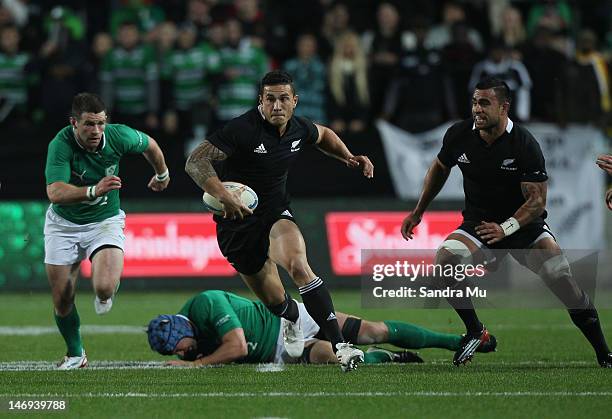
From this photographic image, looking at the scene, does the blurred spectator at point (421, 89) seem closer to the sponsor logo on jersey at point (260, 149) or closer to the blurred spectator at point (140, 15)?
the blurred spectator at point (140, 15)

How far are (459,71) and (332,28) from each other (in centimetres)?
201

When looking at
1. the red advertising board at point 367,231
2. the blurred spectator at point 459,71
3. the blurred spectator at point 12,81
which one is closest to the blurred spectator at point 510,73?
the blurred spectator at point 459,71

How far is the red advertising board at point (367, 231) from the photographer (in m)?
15.7

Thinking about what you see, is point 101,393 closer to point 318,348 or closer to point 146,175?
point 318,348

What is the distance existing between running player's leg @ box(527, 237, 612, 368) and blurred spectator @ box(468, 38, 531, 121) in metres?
7.22

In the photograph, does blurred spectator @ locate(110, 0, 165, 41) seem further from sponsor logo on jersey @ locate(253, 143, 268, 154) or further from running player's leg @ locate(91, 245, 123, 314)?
sponsor logo on jersey @ locate(253, 143, 268, 154)

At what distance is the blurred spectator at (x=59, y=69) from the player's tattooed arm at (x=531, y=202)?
29.7 feet

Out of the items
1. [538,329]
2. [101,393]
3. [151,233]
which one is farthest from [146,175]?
[101,393]

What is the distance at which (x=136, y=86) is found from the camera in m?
16.7

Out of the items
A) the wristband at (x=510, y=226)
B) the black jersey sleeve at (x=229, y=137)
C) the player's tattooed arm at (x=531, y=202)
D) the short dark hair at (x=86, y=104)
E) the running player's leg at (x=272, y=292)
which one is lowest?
the running player's leg at (x=272, y=292)

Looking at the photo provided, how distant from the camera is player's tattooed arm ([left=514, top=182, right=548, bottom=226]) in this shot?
28.7 feet

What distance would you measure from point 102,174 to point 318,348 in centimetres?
216

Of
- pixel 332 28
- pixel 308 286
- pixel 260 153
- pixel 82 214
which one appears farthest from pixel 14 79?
pixel 308 286

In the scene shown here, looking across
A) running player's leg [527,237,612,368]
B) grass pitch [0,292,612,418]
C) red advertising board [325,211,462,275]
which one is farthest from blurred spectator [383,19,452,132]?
running player's leg [527,237,612,368]
